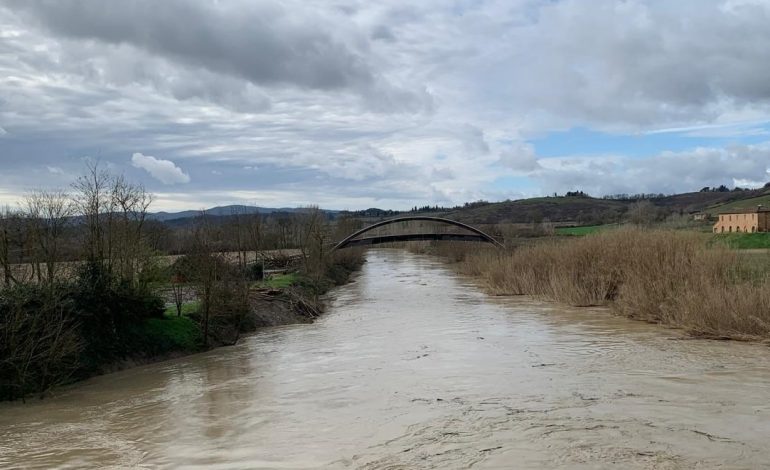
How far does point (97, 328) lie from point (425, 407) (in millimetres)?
10538

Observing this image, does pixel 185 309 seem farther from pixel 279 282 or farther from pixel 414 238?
pixel 414 238

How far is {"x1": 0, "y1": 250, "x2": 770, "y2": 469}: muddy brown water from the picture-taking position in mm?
9195

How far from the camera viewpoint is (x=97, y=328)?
17.9 meters

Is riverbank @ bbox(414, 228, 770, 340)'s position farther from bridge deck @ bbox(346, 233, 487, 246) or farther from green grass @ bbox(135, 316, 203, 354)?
bridge deck @ bbox(346, 233, 487, 246)

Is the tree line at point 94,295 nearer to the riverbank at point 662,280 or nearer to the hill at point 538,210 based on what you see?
the riverbank at point 662,280

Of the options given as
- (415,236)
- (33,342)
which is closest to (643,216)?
(415,236)

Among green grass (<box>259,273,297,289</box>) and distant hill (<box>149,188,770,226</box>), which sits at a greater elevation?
distant hill (<box>149,188,770,226</box>)

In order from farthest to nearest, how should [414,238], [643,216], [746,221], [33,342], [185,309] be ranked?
[414,238]
[643,216]
[746,221]
[185,309]
[33,342]

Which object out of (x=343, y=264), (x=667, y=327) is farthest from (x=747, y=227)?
(x=667, y=327)

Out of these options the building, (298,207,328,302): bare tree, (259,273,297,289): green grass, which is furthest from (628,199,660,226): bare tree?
(298,207,328,302): bare tree

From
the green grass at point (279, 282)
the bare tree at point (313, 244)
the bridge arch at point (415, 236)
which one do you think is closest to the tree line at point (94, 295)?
the green grass at point (279, 282)

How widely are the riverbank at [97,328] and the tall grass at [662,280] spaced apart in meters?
13.7

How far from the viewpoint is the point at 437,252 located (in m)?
88.9

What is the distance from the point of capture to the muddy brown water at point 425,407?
362 inches
